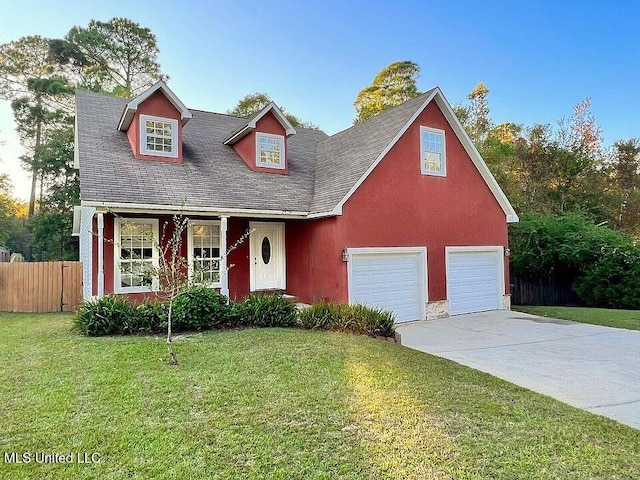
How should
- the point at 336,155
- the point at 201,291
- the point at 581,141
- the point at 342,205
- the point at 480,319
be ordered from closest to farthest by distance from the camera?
the point at 201,291, the point at 342,205, the point at 480,319, the point at 336,155, the point at 581,141

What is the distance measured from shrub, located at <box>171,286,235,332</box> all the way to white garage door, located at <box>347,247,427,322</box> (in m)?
3.48

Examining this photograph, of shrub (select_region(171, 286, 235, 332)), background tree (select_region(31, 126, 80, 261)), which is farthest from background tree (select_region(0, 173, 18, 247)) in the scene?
shrub (select_region(171, 286, 235, 332))

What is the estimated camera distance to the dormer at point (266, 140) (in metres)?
12.7

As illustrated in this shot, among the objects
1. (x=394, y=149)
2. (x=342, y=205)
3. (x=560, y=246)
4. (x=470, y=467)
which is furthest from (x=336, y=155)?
(x=470, y=467)

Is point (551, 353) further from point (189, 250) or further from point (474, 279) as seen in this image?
point (189, 250)

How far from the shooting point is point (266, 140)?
12961 millimetres

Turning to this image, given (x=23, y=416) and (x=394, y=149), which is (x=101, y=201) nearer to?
(x=23, y=416)

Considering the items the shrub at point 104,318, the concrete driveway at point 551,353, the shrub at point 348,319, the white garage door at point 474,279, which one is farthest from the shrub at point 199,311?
the white garage door at point 474,279

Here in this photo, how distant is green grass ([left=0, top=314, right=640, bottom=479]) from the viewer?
3.22 meters

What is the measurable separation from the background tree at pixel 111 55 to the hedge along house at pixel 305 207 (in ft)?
47.5

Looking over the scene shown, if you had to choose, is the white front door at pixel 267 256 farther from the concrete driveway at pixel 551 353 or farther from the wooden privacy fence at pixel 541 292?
the wooden privacy fence at pixel 541 292

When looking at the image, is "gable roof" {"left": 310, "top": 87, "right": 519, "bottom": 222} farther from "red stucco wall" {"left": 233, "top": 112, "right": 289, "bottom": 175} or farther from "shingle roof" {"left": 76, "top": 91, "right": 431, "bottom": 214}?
"red stucco wall" {"left": 233, "top": 112, "right": 289, "bottom": 175}

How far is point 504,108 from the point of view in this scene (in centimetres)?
2689

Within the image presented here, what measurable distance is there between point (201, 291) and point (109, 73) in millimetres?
23760
